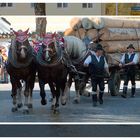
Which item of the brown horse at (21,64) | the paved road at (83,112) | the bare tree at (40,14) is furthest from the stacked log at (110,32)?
the bare tree at (40,14)

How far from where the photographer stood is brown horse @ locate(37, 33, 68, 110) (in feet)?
39.1

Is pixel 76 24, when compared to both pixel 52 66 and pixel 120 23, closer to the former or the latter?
pixel 120 23

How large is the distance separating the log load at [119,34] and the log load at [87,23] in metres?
0.39

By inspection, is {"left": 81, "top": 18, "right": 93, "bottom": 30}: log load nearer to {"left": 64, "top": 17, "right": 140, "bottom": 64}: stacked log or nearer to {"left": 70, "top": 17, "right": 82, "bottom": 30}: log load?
{"left": 64, "top": 17, "right": 140, "bottom": 64}: stacked log

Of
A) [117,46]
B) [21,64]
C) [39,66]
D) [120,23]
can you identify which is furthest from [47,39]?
[120,23]

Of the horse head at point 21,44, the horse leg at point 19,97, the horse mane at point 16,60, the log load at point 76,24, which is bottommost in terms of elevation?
the horse leg at point 19,97

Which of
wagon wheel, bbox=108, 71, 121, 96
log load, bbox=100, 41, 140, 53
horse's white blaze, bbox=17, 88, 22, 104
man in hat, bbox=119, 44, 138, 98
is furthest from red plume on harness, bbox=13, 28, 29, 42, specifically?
wagon wheel, bbox=108, 71, 121, 96

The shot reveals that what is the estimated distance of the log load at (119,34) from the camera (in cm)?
1644

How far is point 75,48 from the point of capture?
14.6 m

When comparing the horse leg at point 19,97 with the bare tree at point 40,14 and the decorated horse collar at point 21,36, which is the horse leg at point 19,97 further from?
the bare tree at point 40,14

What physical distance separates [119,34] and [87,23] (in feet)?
4.07

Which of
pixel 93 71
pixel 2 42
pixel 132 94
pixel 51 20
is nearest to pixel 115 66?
pixel 132 94

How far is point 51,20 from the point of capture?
3403 cm

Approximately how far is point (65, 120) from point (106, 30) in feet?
18.2
